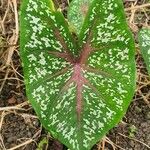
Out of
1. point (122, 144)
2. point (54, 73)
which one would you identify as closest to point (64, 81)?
point (54, 73)

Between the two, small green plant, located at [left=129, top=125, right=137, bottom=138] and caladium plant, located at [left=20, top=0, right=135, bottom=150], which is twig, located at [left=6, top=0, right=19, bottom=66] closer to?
caladium plant, located at [left=20, top=0, right=135, bottom=150]

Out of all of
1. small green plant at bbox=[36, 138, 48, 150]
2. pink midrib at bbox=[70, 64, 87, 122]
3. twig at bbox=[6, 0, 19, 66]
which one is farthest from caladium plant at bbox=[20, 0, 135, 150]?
twig at bbox=[6, 0, 19, 66]

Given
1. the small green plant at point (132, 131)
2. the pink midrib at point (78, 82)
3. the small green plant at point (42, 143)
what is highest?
the pink midrib at point (78, 82)

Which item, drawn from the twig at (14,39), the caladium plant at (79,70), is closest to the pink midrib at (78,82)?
the caladium plant at (79,70)

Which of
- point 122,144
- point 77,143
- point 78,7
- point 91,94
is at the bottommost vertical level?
point 122,144

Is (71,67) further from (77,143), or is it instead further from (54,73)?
(77,143)

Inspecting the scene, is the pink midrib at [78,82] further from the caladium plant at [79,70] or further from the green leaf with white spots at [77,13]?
the green leaf with white spots at [77,13]
